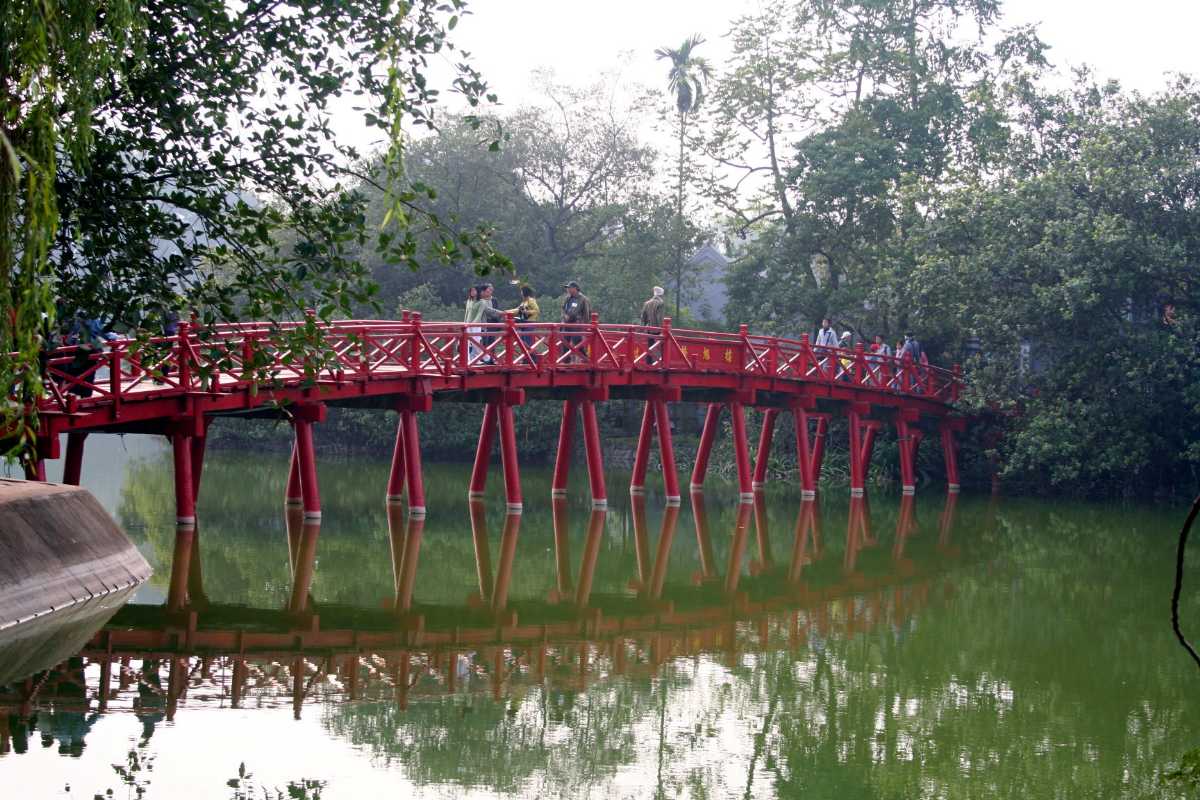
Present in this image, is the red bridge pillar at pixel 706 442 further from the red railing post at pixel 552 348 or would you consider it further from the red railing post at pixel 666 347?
the red railing post at pixel 552 348

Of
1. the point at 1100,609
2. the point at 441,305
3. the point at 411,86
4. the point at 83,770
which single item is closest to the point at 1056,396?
the point at 1100,609

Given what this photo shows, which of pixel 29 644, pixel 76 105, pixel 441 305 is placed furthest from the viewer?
pixel 441 305

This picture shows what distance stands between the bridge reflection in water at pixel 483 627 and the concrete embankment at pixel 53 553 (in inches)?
20.3

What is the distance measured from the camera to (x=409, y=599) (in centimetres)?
1712

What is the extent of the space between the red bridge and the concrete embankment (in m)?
1.16

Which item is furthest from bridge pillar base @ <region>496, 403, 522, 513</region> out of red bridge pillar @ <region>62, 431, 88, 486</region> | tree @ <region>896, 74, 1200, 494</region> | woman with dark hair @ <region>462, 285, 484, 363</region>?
tree @ <region>896, 74, 1200, 494</region>

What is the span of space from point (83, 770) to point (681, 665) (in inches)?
242

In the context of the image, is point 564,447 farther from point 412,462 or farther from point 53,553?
point 53,553

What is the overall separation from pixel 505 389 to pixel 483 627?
10.3 meters

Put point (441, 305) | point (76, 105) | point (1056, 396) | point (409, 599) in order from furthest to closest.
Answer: point (441, 305)
point (1056, 396)
point (409, 599)
point (76, 105)

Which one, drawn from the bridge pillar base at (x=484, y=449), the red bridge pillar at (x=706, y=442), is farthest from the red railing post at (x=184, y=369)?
the red bridge pillar at (x=706, y=442)

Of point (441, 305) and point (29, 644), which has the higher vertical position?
point (441, 305)

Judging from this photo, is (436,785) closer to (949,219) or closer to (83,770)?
(83,770)

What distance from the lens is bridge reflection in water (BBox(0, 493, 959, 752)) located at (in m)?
11.8
